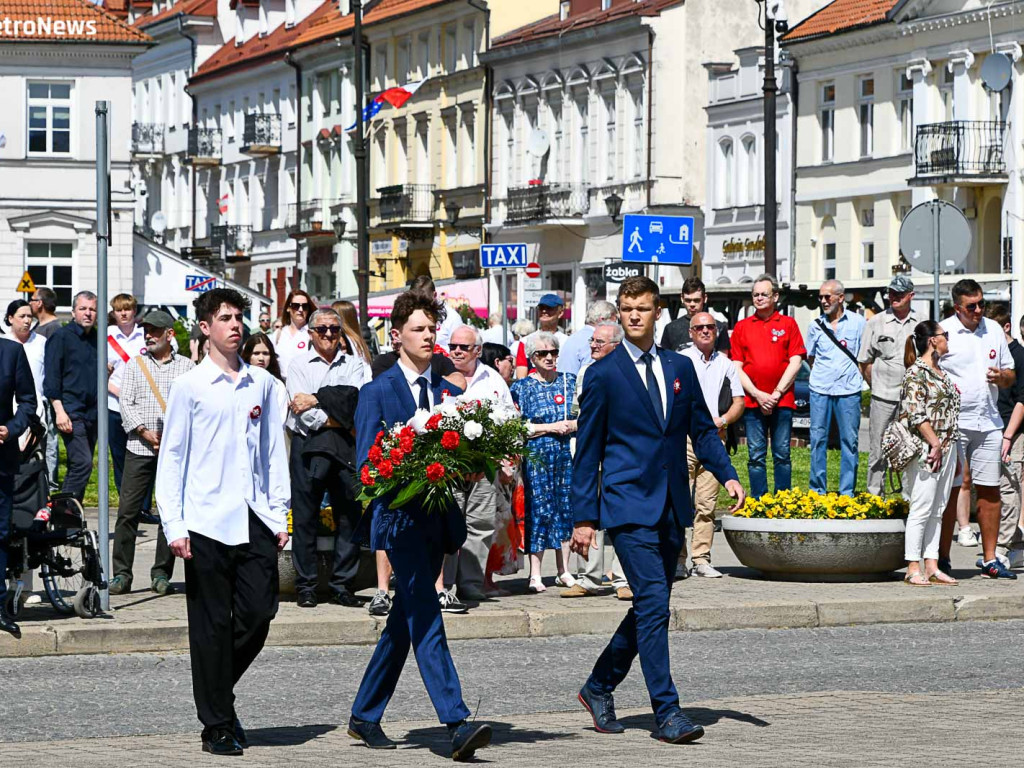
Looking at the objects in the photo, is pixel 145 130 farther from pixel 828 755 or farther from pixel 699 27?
pixel 828 755

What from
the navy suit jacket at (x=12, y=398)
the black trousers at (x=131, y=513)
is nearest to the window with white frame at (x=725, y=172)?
the black trousers at (x=131, y=513)

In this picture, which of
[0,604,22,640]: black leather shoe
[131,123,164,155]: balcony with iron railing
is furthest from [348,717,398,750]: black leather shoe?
[131,123,164,155]: balcony with iron railing

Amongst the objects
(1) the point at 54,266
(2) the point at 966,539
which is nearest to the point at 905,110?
(1) the point at 54,266

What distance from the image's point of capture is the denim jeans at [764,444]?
18.1 meters

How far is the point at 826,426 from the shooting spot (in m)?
19.7

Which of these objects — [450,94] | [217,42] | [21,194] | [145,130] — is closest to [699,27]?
[450,94]

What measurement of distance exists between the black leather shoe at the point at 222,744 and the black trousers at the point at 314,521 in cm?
467

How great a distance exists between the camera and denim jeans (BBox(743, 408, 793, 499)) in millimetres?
18062

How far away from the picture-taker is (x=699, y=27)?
61.2 m

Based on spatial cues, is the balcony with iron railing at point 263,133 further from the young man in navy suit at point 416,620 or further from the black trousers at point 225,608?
the black trousers at point 225,608

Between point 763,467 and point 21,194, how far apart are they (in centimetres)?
4663

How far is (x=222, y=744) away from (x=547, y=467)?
5.85 m

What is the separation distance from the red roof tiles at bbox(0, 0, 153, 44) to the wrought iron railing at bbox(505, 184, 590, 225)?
12270mm
